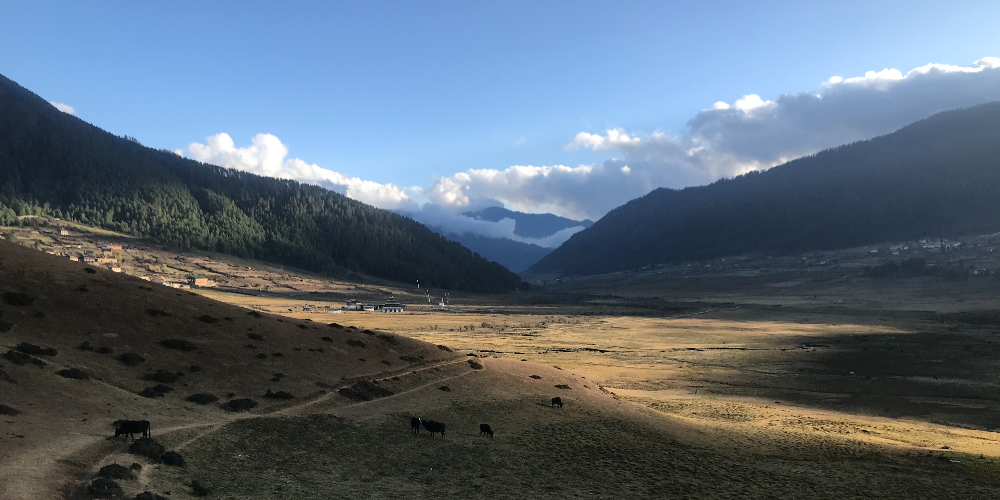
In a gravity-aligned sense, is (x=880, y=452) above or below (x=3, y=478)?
below

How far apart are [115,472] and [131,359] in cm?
1813

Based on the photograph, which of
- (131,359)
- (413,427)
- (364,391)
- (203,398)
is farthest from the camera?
(364,391)

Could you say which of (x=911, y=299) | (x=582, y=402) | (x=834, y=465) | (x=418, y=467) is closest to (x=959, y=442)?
(x=834, y=465)

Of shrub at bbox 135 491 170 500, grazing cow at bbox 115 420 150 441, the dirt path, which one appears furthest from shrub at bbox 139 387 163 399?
shrub at bbox 135 491 170 500

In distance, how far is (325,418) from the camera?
27688 mm

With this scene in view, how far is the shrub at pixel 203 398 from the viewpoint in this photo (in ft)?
90.5

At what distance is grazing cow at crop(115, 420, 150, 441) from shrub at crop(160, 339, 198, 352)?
16115 mm

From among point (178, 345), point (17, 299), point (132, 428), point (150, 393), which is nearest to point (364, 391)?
point (150, 393)

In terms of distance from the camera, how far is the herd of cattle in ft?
62.8

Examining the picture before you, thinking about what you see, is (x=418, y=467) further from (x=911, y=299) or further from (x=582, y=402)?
(x=911, y=299)

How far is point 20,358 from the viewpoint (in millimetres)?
24469

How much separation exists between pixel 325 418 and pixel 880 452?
3090cm

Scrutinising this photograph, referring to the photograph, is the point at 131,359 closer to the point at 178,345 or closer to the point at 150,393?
the point at 178,345

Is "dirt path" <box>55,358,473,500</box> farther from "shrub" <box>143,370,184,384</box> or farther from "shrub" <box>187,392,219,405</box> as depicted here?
"shrub" <box>143,370,184,384</box>
